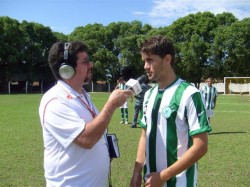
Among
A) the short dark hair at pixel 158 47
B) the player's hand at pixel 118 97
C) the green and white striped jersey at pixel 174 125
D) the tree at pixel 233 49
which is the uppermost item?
the tree at pixel 233 49

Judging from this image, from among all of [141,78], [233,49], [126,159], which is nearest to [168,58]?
[141,78]

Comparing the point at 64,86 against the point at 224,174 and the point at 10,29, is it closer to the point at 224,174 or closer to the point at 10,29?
the point at 224,174

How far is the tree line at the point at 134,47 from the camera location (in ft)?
195

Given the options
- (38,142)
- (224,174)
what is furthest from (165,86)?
(38,142)

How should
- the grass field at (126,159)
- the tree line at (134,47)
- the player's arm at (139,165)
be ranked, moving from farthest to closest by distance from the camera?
1. the tree line at (134,47)
2. the grass field at (126,159)
3. the player's arm at (139,165)

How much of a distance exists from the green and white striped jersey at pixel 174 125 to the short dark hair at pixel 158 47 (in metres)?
0.27

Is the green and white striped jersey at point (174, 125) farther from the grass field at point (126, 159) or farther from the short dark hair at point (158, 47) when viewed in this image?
the grass field at point (126, 159)

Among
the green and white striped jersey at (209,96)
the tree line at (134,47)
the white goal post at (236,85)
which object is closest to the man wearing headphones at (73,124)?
the green and white striped jersey at (209,96)

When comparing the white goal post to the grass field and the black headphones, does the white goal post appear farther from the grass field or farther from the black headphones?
the black headphones

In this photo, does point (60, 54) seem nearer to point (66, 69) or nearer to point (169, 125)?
point (66, 69)

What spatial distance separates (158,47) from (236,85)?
56.0m

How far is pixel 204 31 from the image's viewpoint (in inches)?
2475

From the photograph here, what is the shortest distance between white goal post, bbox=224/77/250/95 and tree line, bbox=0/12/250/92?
131 inches

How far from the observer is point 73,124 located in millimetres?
2955
